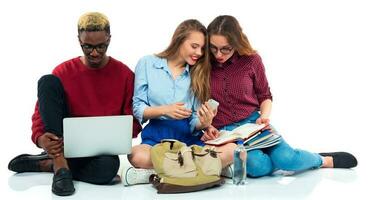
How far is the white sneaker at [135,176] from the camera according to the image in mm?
3279

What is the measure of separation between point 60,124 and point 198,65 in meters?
0.80

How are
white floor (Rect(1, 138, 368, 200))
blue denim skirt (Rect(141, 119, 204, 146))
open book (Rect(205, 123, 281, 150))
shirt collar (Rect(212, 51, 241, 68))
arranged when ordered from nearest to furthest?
white floor (Rect(1, 138, 368, 200)) < open book (Rect(205, 123, 281, 150)) < blue denim skirt (Rect(141, 119, 204, 146)) < shirt collar (Rect(212, 51, 241, 68))

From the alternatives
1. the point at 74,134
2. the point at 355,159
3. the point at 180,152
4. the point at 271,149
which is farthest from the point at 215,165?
the point at 355,159

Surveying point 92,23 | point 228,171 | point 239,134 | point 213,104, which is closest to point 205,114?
point 213,104

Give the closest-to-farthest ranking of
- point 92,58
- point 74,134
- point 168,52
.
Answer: point 74,134 → point 92,58 → point 168,52

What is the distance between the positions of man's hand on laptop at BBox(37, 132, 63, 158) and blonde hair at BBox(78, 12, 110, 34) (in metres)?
0.53

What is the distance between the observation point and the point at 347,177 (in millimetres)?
3539

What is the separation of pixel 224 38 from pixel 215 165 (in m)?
0.70

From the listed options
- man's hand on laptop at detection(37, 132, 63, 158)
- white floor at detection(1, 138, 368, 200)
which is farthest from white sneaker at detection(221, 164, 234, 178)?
man's hand on laptop at detection(37, 132, 63, 158)

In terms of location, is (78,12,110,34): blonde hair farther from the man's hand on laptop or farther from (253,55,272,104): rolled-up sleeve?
(253,55,272,104): rolled-up sleeve

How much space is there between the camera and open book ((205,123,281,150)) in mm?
3395

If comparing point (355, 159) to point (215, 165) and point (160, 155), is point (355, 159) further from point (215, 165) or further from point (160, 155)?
point (160, 155)

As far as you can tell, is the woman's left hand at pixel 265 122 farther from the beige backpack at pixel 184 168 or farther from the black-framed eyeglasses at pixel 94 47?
the black-framed eyeglasses at pixel 94 47

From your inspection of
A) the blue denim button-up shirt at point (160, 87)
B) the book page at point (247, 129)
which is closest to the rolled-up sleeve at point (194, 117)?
the blue denim button-up shirt at point (160, 87)
